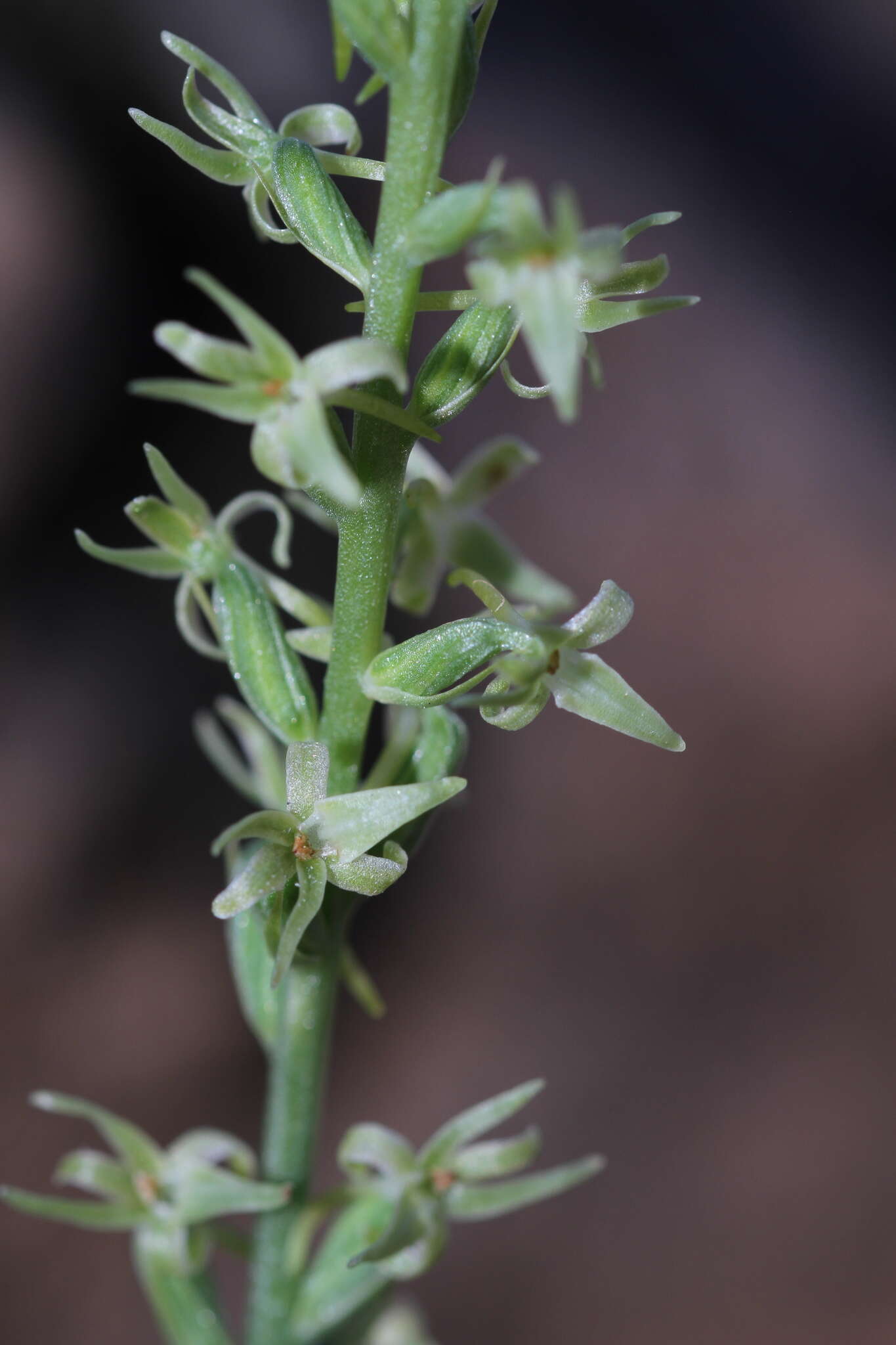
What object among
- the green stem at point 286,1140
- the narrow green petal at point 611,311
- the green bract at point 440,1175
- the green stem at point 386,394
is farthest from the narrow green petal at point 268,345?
the green bract at point 440,1175

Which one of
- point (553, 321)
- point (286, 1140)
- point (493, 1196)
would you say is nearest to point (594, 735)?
point (493, 1196)

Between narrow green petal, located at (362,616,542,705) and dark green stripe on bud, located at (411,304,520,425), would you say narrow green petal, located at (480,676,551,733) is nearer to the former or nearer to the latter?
narrow green petal, located at (362,616,542,705)

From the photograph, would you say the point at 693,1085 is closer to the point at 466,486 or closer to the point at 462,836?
the point at 462,836

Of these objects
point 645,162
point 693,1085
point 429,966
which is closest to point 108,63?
point 645,162

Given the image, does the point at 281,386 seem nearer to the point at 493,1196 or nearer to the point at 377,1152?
the point at 377,1152

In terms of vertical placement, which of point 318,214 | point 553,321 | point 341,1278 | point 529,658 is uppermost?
point 318,214
